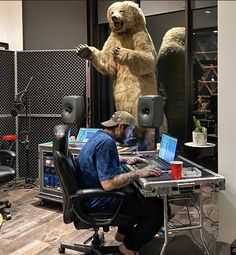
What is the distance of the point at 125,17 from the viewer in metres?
3.78

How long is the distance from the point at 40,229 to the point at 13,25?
317 centimetres

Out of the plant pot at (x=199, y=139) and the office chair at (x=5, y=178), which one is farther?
the office chair at (x=5, y=178)

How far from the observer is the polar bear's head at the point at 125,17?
12.4 feet

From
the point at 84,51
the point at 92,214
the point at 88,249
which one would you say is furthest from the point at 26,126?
the point at 92,214

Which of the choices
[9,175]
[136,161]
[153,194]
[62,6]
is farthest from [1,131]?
[153,194]

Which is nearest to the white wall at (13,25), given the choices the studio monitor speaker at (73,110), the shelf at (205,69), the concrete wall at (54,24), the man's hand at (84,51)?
the concrete wall at (54,24)

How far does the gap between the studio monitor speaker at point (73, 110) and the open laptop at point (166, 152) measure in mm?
1249

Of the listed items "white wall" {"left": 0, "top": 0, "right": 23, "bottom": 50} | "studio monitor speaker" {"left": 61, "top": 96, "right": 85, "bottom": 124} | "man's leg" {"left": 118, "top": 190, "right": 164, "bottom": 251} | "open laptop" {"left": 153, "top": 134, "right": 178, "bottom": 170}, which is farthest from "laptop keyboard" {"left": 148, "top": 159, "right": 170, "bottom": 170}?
"white wall" {"left": 0, "top": 0, "right": 23, "bottom": 50}

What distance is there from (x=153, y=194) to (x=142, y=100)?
1.38 meters

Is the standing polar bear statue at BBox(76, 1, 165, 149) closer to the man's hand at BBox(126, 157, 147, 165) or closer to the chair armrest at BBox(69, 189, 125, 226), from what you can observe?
the man's hand at BBox(126, 157, 147, 165)

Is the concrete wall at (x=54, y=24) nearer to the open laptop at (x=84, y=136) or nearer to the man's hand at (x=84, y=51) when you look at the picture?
the man's hand at (x=84, y=51)

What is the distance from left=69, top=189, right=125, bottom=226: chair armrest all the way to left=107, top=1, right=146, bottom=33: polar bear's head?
2186mm

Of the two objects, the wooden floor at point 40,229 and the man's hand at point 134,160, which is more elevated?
the man's hand at point 134,160

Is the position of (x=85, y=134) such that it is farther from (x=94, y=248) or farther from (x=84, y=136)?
(x=94, y=248)
